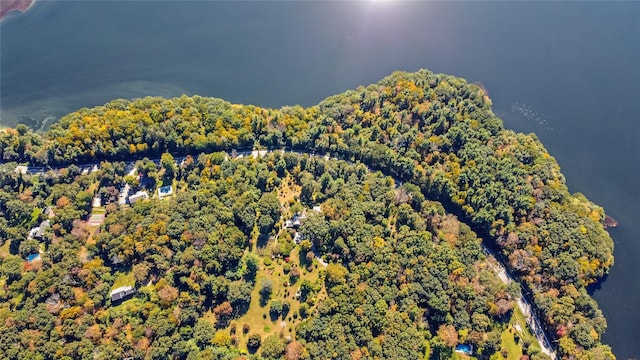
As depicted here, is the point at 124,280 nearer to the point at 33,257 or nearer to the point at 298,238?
the point at 33,257

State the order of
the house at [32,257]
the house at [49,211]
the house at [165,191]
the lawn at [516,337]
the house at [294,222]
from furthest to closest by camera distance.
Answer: the house at [165,191] → the house at [294,222] → the house at [49,211] → the house at [32,257] → the lawn at [516,337]

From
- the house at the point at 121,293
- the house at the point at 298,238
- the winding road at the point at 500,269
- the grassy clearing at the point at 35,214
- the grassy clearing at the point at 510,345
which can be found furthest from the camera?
the grassy clearing at the point at 35,214

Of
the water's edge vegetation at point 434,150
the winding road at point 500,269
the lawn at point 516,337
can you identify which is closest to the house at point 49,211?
the water's edge vegetation at point 434,150

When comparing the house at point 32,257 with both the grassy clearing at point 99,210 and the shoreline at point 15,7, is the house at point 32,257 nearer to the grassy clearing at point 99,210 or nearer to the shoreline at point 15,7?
the grassy clearing at point 99,210

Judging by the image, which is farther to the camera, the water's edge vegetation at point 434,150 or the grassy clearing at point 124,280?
the water's edge vegetation at point 434,150

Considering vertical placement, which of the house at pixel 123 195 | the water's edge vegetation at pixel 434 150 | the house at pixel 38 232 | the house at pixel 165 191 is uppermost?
the water's edge vegetation at pixel 434 150

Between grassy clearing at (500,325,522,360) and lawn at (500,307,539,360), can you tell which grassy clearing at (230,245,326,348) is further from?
lawn at (500,307,539,360)

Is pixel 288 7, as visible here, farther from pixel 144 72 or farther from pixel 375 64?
pixel 144 72

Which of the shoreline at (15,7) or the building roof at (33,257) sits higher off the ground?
the shoreline at (15,7)
